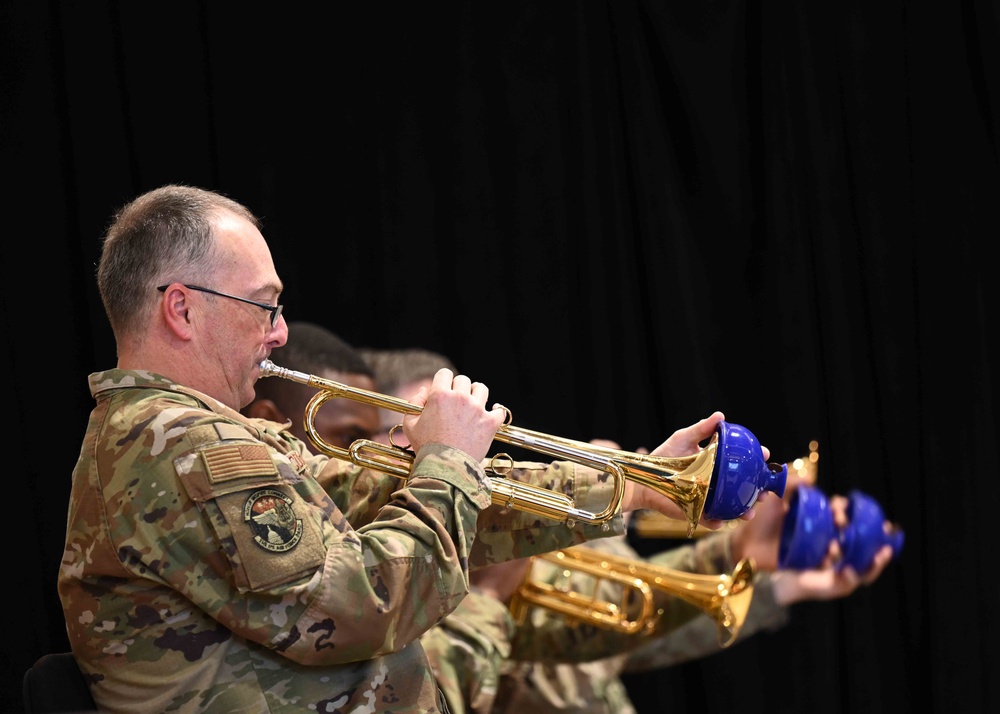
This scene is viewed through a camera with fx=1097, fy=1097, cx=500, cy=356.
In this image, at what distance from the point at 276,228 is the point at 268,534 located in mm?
2082

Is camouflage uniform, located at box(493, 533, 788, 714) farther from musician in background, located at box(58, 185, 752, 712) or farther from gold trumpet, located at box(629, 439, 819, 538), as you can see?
musician in background, located at box(58, 185, 752, 712)

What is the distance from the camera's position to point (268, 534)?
1.71 metres

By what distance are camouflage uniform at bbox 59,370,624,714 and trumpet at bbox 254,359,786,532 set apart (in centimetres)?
24

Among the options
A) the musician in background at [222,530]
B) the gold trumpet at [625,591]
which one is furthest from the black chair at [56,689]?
the gold trumpet at [625,591]

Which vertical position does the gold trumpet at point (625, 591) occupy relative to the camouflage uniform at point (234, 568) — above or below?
below

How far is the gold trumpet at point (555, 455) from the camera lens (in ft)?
7.03

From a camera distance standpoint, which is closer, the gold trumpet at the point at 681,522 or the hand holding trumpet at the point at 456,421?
the hand holding trumpet at the point at 456,421

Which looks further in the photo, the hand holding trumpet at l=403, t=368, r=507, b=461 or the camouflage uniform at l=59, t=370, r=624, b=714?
the hand holding trumpet at l=403, t=368, r=507, b=461

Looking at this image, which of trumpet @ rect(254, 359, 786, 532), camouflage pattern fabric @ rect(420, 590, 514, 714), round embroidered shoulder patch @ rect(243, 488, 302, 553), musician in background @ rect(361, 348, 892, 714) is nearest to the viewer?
round embroidered shoulder patch @ rect(243, 488, 302, 553)

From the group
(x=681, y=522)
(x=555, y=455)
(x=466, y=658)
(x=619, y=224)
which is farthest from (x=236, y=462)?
(x=619, y=224)

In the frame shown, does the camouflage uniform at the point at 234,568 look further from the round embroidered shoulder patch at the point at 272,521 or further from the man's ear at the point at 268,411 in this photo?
the man's ear at the point at 268,411

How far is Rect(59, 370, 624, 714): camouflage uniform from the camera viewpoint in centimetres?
173

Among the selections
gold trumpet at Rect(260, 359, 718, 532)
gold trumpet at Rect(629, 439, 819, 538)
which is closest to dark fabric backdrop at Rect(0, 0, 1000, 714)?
gold trumpet at Rect(629, 439, 819, 538)

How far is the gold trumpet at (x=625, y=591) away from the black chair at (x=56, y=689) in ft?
5.09
